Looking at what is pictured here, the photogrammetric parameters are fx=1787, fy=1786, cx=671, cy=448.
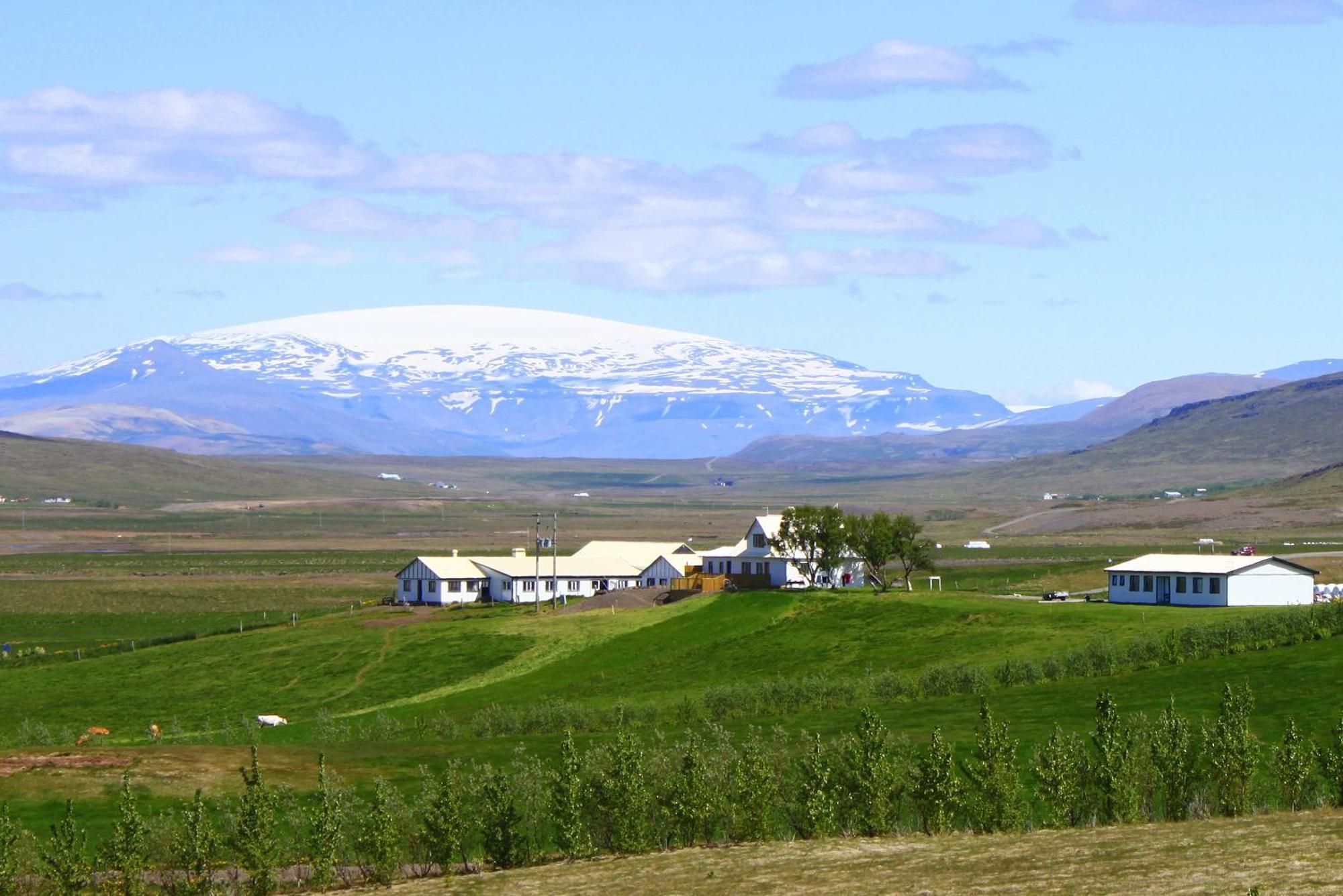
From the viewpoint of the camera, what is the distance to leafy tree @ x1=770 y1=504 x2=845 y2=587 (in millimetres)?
117500

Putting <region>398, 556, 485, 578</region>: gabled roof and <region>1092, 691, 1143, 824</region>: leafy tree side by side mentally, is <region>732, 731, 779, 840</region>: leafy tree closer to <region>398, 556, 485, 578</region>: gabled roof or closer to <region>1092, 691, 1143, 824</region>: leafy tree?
<region>1092, 691, 1143, 824</region>: leafy tree

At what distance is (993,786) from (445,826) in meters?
14.1

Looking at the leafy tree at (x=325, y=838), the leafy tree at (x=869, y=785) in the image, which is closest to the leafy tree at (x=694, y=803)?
the leafy tree at (x=869, y=785)

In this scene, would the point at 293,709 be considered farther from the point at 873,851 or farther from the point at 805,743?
the point at 873,851

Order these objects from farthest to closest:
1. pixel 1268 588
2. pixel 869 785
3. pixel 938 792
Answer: pixel 1268 588 < pixel 869 785 < pixel 938 792

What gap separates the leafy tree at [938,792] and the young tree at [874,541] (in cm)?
6717

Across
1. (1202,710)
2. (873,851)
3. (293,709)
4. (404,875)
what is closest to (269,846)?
(404,875)

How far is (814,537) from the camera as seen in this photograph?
388 ft

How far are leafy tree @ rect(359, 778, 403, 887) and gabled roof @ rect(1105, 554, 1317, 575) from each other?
63.7m

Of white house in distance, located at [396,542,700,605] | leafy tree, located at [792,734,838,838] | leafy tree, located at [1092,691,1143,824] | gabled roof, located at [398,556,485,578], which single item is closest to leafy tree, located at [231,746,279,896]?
leafy tree, located at [792,734,838,838]

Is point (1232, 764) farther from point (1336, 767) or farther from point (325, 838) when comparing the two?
point (325, 838)

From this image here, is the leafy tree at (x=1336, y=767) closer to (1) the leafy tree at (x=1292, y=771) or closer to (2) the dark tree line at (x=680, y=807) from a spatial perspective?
(2) the dark tree line at (x=680, y=807)

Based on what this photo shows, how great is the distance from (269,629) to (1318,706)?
76448mm

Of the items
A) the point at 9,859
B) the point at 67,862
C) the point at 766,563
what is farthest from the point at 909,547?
the point at 9,859
